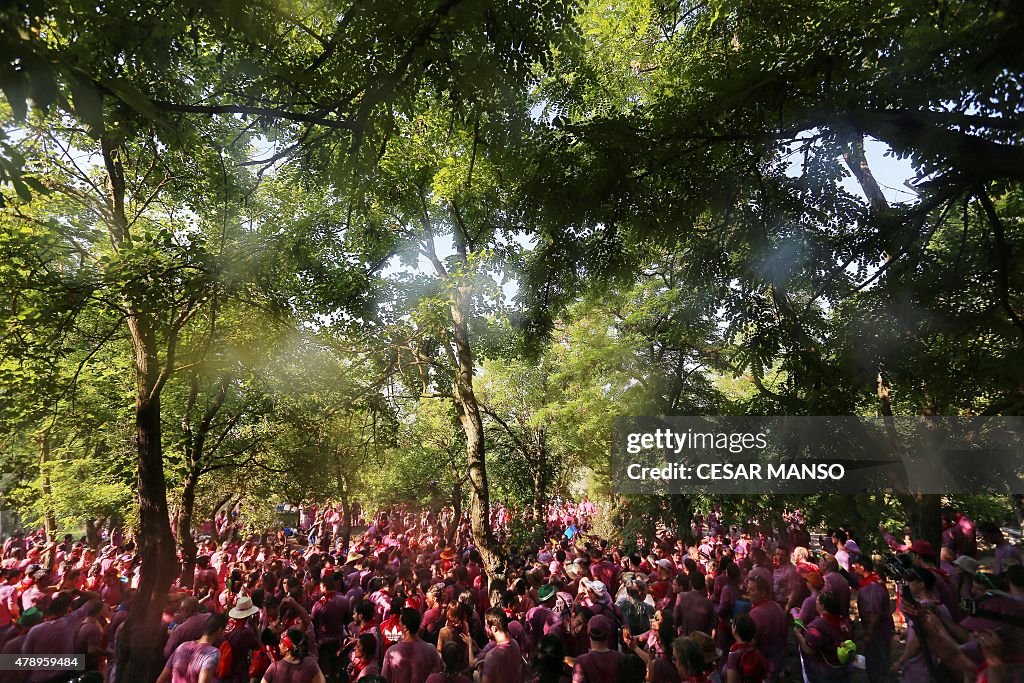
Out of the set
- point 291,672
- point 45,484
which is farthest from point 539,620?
point 45,484

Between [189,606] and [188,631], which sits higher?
[189,606]

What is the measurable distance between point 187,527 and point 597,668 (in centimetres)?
1020

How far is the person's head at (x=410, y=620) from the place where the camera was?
17.1 feet

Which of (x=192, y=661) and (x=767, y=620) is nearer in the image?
(x=192, y=661)

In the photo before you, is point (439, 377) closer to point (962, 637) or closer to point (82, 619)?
point (82, 619)

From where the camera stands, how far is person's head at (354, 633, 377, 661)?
5.71m

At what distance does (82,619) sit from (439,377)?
8.96m

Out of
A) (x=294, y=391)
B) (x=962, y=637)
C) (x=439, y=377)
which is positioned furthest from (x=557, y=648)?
(x=439, y=377)

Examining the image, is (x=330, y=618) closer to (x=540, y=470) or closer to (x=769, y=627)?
(x=769, y=627)

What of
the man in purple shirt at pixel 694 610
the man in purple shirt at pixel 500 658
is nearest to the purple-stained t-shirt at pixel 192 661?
the man in purple shirt at pixel 500 658

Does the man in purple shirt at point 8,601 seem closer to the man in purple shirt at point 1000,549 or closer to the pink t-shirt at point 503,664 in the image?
the pink t-shirt at point 503,664

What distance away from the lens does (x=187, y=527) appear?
11742 mm

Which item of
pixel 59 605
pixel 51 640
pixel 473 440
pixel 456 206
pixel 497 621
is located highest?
pixel 456 206

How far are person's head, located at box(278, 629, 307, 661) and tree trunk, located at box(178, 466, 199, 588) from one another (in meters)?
7.49
